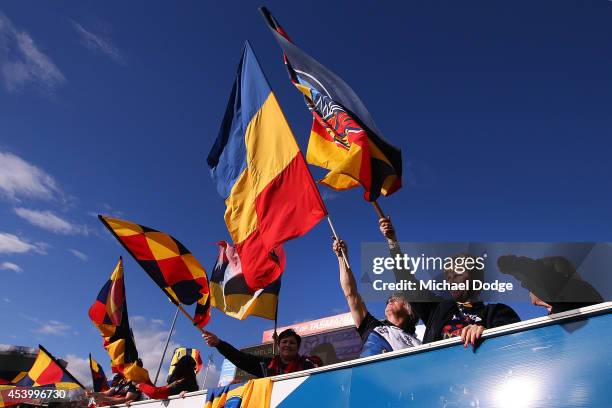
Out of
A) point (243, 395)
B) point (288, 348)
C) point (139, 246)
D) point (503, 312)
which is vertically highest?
point (139, 246)

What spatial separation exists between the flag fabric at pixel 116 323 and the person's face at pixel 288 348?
10.4 feet

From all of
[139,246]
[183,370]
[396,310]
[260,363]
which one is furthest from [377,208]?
[139,246]

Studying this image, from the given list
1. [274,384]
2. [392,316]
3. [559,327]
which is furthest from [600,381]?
[274,384]

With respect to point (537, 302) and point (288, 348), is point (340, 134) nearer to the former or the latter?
point (288, 348)

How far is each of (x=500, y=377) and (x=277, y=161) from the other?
325cm

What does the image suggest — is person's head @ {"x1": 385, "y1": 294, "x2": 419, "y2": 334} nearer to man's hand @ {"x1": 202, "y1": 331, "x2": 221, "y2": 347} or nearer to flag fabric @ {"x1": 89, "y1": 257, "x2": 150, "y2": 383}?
man's hand @ {"x1": 202, "y1": 331, "x2": 221, "y2": 347}

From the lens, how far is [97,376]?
10039mm

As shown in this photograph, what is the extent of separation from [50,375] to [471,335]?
10135mm

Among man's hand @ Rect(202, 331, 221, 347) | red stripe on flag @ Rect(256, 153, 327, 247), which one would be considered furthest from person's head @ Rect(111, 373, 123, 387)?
red stripe on flag @ Rect(256, 153, 327, 247)

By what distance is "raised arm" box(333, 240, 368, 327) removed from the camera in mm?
3797

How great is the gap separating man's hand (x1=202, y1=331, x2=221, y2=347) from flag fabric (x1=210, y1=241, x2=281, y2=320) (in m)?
0.65

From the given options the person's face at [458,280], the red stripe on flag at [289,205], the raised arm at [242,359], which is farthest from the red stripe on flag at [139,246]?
the person's face at [458,280]

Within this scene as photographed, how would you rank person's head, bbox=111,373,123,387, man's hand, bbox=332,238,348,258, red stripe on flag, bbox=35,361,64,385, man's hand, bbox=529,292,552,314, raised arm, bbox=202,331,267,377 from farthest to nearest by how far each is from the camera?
red stripe on flag, bbox=35,361,64,385 < person's head, bbox=111,373,123,387 < raised arm, bbox=202,331,267,377 < man's hand, bbox=332,238,348,258 < man's hand, bbox=529,292,552,314

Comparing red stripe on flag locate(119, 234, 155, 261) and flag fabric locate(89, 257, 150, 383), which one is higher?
red stripe on flag locate(119, 234, 155, 261)
